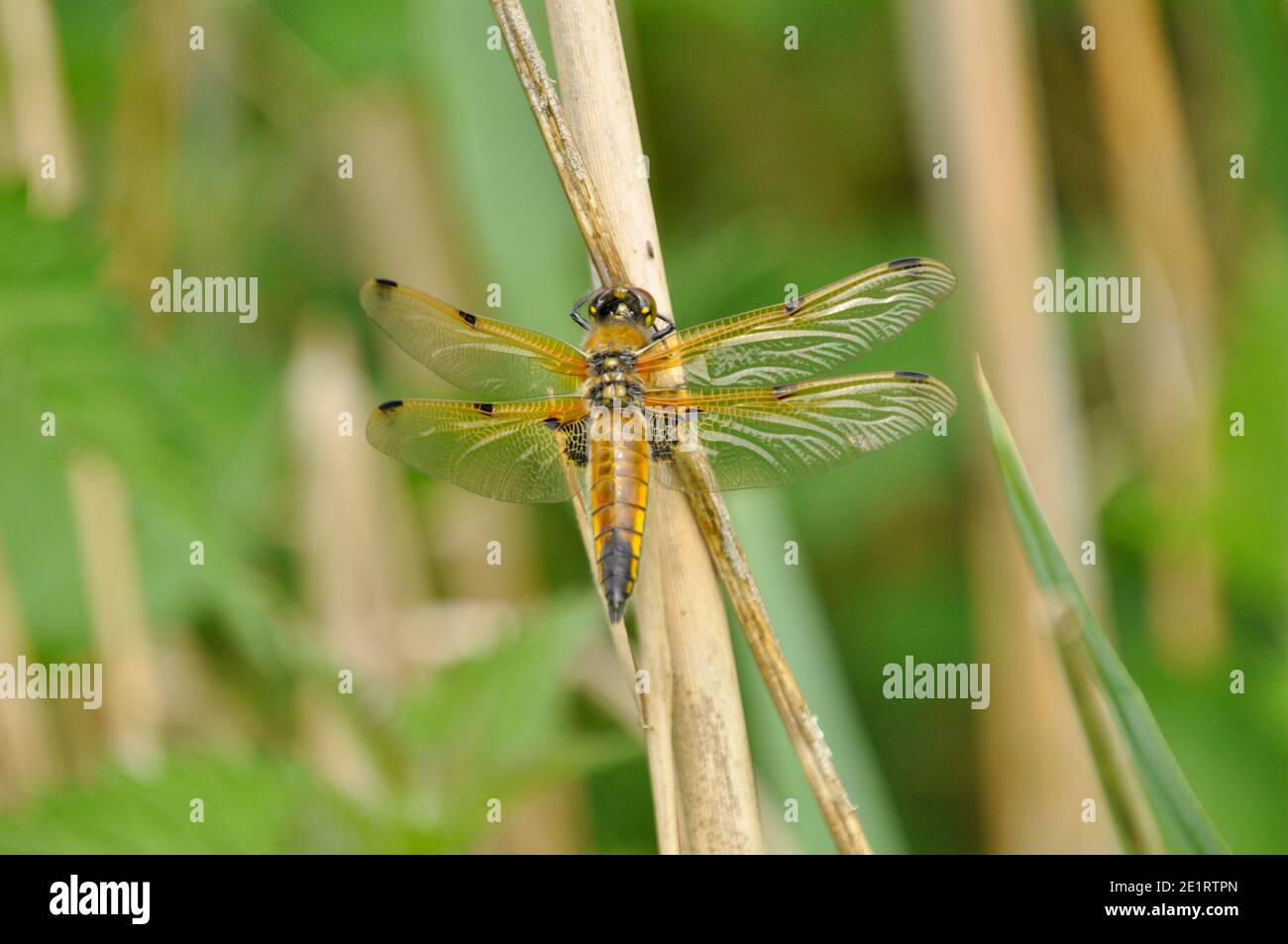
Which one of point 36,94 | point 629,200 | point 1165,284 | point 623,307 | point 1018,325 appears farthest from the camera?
point 1165,284

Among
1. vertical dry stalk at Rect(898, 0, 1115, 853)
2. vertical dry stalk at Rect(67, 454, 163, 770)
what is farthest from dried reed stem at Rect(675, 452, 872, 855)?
vertical dry stalk at Rect(67, 454, 163, 770)

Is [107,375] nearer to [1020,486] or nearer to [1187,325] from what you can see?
[1020,486]

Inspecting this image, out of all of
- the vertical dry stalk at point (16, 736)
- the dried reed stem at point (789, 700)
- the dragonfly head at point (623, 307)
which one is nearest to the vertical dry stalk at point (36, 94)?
the vertical dry stalk at point (16, 736)

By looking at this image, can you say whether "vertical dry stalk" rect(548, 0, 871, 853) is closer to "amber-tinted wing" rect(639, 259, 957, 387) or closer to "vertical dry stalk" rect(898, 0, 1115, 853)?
"amber-tinted wing" rect(639, 259, 957, 387)

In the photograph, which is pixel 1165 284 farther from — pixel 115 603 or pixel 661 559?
pixel 115 603

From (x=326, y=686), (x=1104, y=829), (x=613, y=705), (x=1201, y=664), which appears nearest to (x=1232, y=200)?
(x=1201, y=664)

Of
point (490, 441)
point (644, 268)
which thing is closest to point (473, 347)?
point (490, 441)
